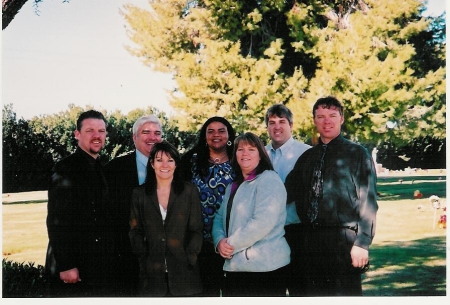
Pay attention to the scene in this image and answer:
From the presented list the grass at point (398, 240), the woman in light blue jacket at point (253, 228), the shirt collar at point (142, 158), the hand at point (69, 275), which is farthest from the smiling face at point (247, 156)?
the grass at point (398, 240)

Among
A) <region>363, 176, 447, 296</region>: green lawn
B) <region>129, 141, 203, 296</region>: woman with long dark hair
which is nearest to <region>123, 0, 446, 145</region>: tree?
<region>363, 176, 447, 296</region>: green lawn

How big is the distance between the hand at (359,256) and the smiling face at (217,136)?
1.02m

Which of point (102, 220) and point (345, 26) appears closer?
point (102, 220)

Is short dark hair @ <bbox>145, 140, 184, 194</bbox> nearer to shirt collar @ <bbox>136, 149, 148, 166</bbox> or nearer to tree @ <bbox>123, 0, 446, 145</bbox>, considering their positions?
shirt collar @ <bbox>136, 149, 148, 166</bbox>

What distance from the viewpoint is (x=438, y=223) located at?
374 cm

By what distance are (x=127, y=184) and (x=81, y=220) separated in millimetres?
357

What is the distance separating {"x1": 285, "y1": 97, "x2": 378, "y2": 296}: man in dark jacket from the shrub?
A: 205 centimetres

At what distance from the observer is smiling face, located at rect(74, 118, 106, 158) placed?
3014 mm

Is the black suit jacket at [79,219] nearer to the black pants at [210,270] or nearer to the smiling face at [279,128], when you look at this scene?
the black pants at [210,270]

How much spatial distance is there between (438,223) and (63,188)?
282 cm
